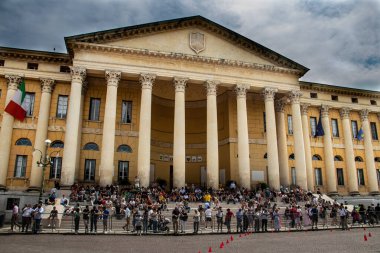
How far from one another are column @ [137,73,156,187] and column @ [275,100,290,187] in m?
13.9

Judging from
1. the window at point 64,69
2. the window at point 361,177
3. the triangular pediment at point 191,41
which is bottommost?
the window at point 361,177

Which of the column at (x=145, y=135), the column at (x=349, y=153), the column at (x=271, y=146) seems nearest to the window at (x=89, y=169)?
the column at (x=145, y=135)

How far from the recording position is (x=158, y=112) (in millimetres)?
36469

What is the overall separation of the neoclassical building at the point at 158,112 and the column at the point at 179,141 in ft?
0.28

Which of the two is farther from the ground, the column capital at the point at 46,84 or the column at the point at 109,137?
the column capital at the point at 46,84

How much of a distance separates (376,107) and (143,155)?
30732 millimetres

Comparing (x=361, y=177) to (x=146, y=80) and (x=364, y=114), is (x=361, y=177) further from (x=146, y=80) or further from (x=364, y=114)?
(x=146, y=80)

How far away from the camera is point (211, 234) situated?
1745 cm

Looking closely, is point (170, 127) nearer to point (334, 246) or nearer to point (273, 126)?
point (273, 126)

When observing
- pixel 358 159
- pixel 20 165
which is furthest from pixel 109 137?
pixel 358 159

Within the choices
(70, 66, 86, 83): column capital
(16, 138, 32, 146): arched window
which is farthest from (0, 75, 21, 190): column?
(70, 66, 86, 83): column capital

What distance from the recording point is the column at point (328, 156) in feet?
119

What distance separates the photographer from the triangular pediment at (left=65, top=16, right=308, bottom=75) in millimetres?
28675

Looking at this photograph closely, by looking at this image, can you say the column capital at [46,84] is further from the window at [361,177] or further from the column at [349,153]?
the window at [361,177]
